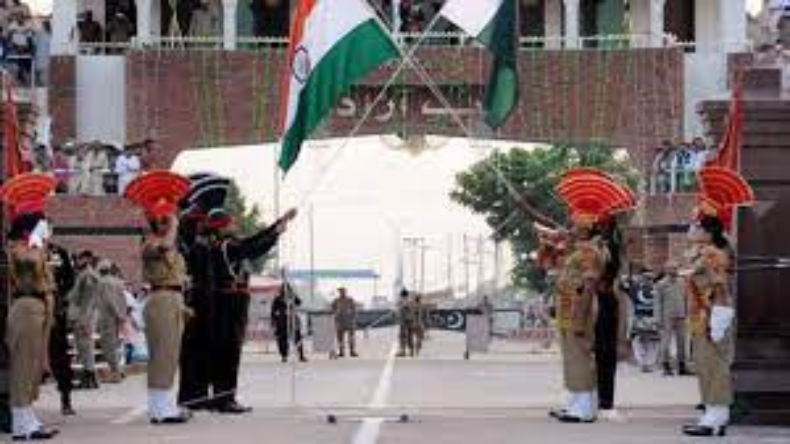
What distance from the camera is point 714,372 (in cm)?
1562

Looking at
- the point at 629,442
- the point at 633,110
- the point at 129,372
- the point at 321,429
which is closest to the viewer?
the point at 629,442

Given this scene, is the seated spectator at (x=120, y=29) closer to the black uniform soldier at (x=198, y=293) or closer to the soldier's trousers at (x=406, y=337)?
the soldier's trousers at (x=406, y=337)

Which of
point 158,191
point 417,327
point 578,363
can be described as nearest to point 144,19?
point 417,327

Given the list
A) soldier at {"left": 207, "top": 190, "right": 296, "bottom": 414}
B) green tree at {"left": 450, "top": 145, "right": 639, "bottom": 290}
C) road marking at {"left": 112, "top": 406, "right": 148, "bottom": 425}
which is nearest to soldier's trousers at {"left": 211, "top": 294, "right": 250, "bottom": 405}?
soldier at {"left": 207, "top": 190, "right": 296, "bottom": 414}

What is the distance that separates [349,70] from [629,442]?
548cm

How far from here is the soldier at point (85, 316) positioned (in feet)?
79.8

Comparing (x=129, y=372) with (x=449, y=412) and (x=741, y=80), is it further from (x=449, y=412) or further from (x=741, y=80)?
(x=741, y=80)

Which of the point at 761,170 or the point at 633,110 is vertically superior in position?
the point at 633,110

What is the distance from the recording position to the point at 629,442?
14.6 m

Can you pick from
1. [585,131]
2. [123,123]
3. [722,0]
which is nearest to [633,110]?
[585,131]

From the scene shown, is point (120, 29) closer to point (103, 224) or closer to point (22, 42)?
point (22, 42)

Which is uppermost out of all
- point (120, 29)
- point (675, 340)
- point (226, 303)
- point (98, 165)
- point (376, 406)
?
point (120, 29)

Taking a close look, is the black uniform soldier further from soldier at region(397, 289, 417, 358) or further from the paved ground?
soldier at region(397, 289, 417, 358)

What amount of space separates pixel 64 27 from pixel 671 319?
19.6 metres
